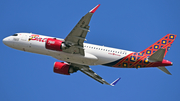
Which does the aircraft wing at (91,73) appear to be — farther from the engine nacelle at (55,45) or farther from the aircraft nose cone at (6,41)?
the aircraft nose cone at (6,41)

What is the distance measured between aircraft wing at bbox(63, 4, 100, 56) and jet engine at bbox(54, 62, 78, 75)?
7.02 metres

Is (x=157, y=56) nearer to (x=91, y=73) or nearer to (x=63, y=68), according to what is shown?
(x=91, y=73)

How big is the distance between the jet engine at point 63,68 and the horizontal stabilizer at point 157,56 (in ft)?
50.6

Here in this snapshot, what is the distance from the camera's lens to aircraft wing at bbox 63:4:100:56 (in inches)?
1319

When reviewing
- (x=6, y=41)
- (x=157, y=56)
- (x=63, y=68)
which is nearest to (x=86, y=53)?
(x=63, y=68)

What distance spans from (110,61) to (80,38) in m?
7.14

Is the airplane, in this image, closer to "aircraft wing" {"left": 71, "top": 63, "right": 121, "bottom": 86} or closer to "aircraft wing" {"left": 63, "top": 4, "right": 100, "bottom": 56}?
"aircraft wing" {"left": 63, "top": 4, "right": 100, "bottom": 56}

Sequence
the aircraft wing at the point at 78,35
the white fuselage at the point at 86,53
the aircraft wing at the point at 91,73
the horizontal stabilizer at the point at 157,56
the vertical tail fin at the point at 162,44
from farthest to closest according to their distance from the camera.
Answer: the aircraft wing at the point at 91,73 < the vertical tail fin at the point at 162,44 < the white fuselage at the point at 86,53 < the horizontal stabilizer at the point at 157,56 < the aircraft wing at the point at 78,35

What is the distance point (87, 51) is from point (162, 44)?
500 inches

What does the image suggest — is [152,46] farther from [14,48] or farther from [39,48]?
[14,48]

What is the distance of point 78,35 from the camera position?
120 ft

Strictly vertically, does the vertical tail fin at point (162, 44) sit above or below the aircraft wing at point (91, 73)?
above

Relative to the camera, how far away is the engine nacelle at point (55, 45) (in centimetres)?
3812

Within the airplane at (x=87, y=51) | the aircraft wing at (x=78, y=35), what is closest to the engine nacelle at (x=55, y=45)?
the airplane at (x=87, y=51)
